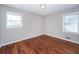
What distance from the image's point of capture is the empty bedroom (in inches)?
89.4

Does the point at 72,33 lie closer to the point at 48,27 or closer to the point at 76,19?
the point at 76,19

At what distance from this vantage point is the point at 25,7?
2303mm

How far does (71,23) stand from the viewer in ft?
7.66

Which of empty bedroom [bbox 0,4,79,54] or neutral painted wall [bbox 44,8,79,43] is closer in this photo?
empty bedroom [bbox 0,4,79,54]

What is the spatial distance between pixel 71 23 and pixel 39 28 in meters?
0.71

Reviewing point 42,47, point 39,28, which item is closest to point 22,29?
point 39,28

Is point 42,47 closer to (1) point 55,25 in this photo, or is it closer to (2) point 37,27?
(2) point 37,27

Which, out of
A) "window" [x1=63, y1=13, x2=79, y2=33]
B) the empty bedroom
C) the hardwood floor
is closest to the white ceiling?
the empty bedroom

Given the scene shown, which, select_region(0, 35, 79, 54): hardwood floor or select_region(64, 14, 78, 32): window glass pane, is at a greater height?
select_region(64, 14, 78, 32): window glass pane

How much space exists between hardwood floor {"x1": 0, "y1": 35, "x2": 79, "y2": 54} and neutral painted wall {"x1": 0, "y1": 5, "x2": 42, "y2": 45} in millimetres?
115

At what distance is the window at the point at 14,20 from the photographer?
7.50ft

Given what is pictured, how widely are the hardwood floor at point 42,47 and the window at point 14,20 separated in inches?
15.5

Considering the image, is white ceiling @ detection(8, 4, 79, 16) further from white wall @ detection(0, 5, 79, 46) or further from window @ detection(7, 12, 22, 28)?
window @ detection(7, 12, 22, 28)
